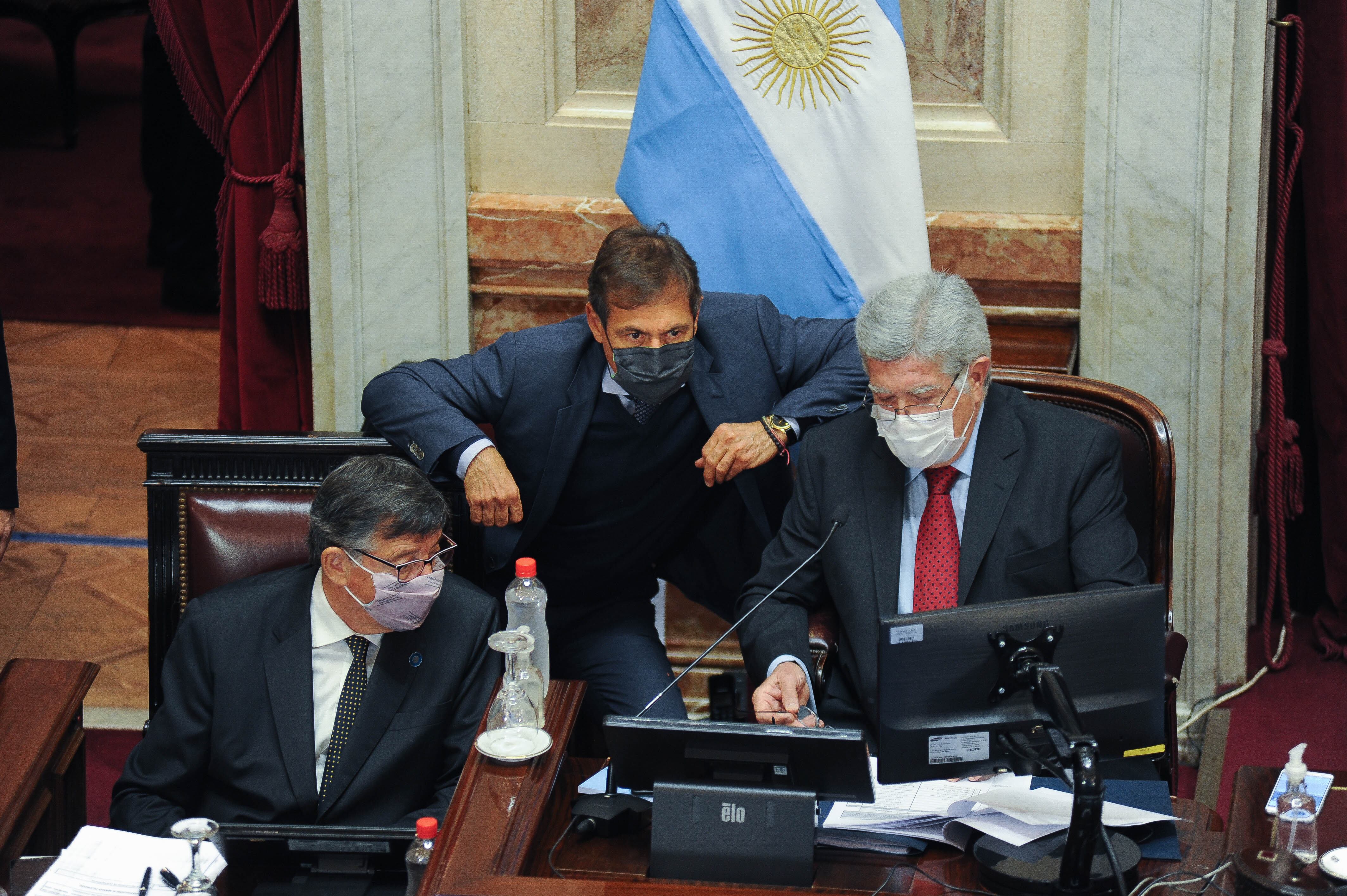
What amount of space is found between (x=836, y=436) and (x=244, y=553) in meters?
1.09

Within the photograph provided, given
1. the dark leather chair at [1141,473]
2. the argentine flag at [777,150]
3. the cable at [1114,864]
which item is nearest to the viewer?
the cable at [1114,864]

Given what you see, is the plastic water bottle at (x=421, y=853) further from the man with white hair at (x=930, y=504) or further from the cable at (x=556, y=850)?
the man with white hair at (x=930, y=504)

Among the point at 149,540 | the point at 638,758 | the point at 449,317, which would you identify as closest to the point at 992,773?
the point at 638,758

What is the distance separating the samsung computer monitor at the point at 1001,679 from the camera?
1.96m

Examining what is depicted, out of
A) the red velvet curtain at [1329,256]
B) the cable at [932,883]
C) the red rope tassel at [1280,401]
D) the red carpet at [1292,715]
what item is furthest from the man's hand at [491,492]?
the red velvet curtain at [1329,256]

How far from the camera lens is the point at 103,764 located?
12.1 ft

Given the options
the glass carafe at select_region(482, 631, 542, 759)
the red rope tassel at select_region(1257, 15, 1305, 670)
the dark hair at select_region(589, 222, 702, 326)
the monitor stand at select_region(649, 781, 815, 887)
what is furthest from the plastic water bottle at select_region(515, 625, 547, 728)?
the red rope tassel at select_region(1257, 15, 1305, 670)

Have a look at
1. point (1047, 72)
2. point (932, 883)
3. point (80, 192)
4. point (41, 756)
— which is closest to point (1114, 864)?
point (932, 883)

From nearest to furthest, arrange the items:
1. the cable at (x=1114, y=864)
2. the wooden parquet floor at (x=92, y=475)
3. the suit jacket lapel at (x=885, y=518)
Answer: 1. the cable at (x=1114, y=864)
2. the suit jacket lapel at (x=885, y=518)
3. the wooden parquet floor at (x=92, y=475)

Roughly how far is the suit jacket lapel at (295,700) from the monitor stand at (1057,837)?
109 cm

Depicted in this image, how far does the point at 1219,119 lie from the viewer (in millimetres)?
3490

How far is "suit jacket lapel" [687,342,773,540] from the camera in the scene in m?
2.96

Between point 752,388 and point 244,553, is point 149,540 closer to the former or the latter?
point 244,553

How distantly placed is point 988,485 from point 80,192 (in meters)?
8.20
